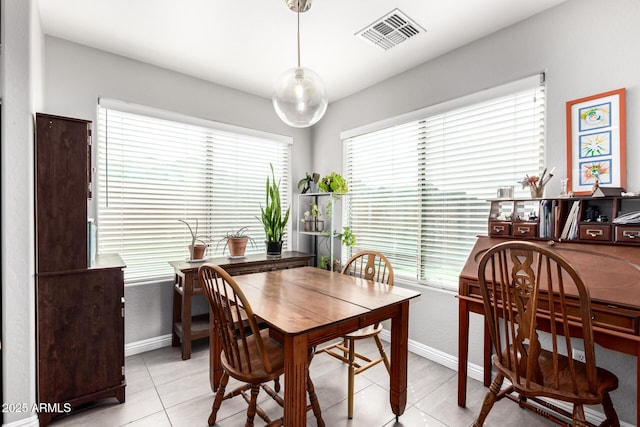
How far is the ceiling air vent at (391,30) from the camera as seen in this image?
218 centimetres

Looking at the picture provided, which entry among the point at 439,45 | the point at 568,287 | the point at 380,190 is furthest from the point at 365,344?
the point at 439,45

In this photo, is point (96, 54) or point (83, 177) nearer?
point (83, 177)

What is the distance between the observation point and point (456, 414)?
1968 millimetres

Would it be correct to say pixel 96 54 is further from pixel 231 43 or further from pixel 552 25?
pixel 552 25

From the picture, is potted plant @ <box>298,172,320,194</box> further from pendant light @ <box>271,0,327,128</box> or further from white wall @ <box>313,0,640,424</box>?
pendant light @ <box>271,0,327,128</box>

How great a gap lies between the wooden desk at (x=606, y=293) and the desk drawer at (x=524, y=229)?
0.50ft

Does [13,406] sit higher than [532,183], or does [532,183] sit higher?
[532,183]

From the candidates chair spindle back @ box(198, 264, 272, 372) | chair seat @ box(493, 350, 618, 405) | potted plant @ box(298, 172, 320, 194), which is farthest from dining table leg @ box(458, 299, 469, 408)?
potted plant @ box(298, 172, 320, 194)

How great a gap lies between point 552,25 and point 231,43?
234cm

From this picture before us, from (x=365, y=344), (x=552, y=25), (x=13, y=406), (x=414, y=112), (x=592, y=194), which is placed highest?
(x=552, y=25)

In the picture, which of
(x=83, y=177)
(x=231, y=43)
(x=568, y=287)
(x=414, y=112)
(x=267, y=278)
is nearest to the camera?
(x=568, y=287)

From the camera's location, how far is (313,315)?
4.97ft

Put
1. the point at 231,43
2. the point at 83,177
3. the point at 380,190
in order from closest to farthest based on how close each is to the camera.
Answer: the point at 83,177
the point at 231,43
the point at 380,190

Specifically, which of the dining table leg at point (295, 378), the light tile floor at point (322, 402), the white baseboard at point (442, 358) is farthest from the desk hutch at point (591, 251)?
the dining table leg at point (295, 378)
